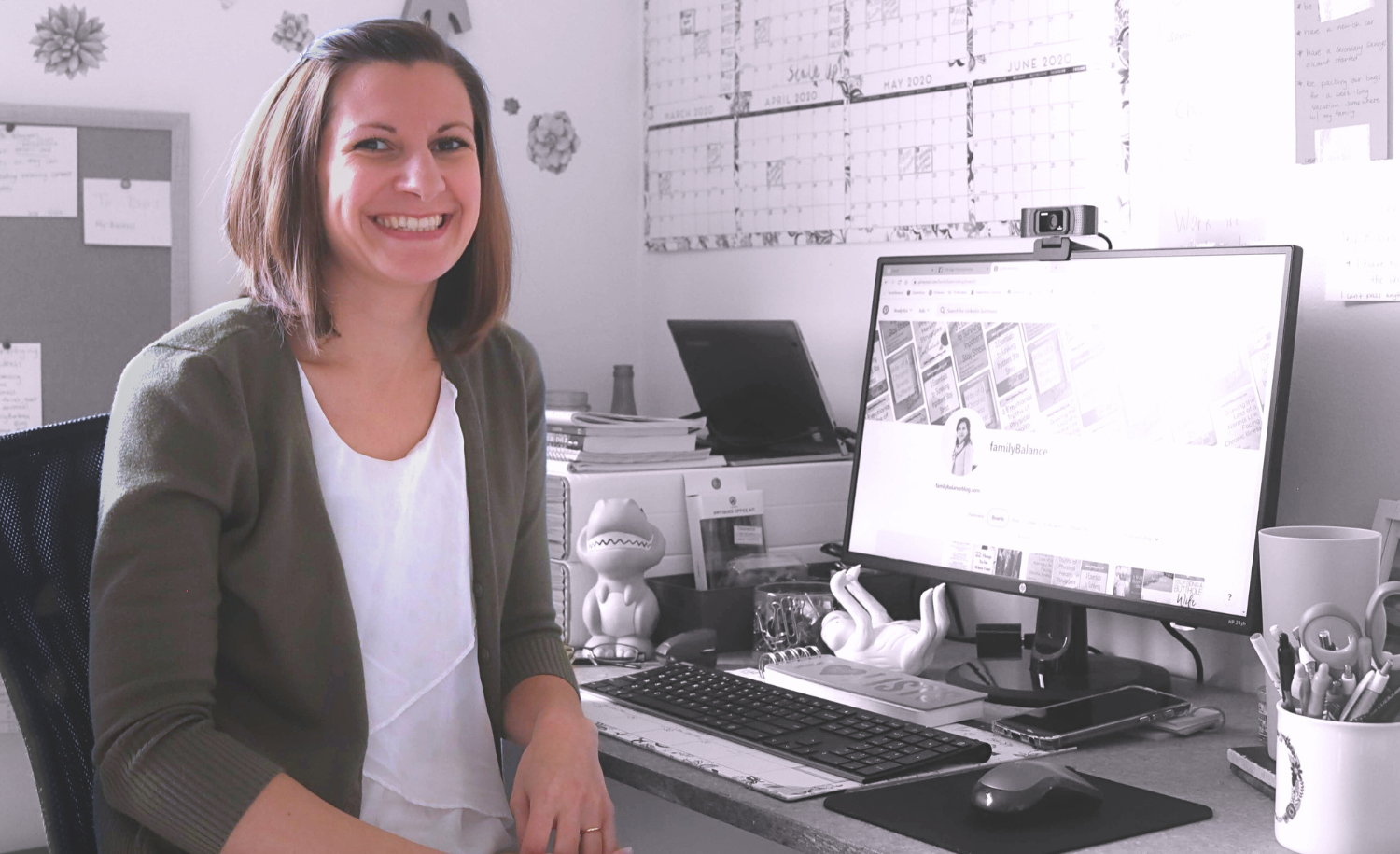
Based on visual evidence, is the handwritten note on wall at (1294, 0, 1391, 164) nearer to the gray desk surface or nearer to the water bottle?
the gray desk surface

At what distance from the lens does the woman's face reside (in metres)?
1.24

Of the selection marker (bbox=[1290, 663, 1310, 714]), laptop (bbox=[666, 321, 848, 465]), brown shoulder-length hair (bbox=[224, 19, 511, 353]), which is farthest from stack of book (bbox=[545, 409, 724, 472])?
marker (bbox=[1290, 663, 1310, 714])

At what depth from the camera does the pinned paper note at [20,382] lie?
6.88ft

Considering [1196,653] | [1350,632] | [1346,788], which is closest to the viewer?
[1346,788]

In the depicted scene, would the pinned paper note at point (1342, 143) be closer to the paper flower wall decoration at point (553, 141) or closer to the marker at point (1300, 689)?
the marker at point (1300, 689)

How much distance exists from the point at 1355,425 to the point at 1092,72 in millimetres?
568

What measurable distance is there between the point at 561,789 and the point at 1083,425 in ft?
2.20

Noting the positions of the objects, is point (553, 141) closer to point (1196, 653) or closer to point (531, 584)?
point (531, 584)

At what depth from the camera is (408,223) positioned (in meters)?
1.26

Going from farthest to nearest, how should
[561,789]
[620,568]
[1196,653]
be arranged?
[620,568] → [1196,653] → [561,789]

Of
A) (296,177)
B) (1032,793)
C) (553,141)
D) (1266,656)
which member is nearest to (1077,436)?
(1266,656)

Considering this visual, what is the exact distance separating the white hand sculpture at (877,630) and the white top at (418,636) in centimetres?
48

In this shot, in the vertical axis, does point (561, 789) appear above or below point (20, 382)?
below

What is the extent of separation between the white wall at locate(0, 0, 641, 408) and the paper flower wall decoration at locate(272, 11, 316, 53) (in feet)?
0.03
